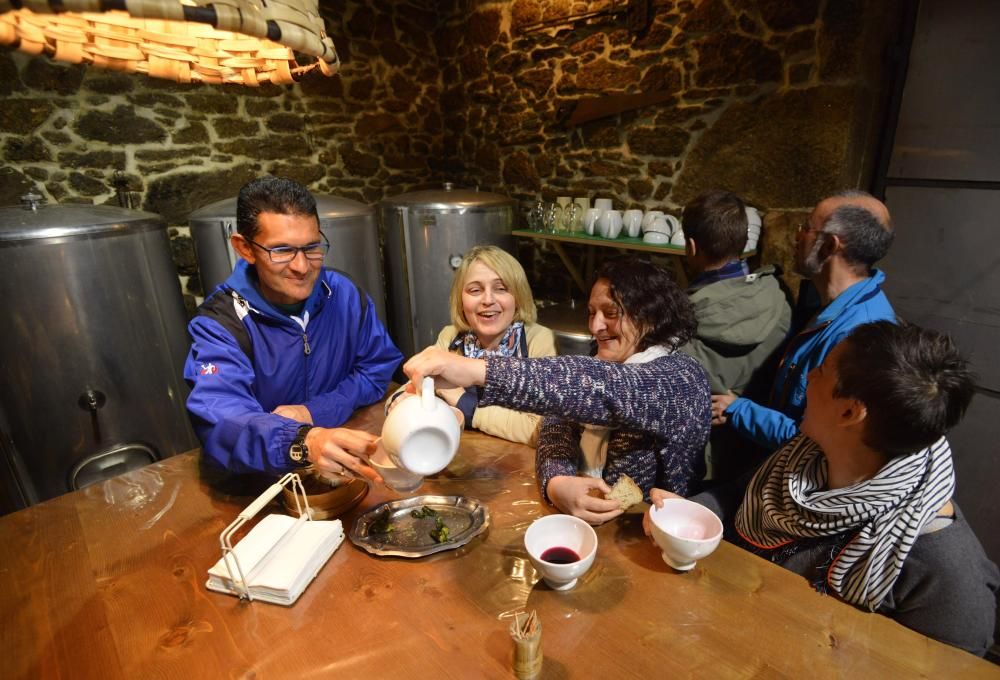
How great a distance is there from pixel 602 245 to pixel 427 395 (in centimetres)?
309

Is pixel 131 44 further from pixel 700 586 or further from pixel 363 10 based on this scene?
pixel 363 10

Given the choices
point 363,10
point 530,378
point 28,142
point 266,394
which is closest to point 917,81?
point 530,378

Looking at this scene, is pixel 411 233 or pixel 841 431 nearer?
pixel 841 431

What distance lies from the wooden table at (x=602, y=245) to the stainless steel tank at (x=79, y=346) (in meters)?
2.68

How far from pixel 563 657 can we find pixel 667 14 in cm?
407

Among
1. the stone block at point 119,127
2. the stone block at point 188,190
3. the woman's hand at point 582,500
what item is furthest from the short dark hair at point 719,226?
the stone block at point 119,127

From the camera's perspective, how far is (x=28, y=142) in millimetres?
3312

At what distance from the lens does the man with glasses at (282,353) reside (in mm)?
1407

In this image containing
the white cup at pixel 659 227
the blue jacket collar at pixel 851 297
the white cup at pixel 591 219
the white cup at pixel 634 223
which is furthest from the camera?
the white cup at pixel 591 219

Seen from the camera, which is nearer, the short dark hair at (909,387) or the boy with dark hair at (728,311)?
the short dark hair at (909,387)

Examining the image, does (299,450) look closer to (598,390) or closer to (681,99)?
(598,390)

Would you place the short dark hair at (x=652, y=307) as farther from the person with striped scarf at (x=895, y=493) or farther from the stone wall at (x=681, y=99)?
the stone wall at (x=681, y=99)

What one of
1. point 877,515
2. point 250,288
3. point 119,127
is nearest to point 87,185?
point 119,127

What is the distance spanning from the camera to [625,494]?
127 centimetres
